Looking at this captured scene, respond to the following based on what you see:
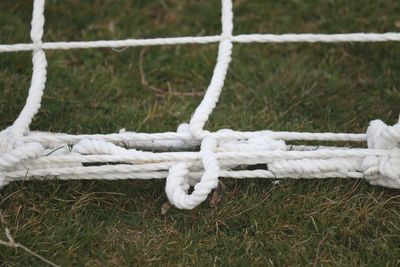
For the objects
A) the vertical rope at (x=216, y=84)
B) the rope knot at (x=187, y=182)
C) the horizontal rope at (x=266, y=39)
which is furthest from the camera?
the horizontal rope at (x=266, y=39)

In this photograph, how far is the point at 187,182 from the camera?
1.25 metres

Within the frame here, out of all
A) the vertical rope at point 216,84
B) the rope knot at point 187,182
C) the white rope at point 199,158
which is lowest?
the rope knot at point 187,182

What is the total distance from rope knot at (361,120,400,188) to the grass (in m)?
0.05

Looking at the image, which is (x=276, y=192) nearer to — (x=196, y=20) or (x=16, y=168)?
(x=16, y=168)

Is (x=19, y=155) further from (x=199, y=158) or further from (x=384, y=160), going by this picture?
(x=384, y=160)

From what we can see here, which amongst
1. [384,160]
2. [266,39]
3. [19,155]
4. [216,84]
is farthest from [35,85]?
[384,160]

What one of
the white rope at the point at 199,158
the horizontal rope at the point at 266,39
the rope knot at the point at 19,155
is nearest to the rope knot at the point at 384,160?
the white rope at the point at 199,158

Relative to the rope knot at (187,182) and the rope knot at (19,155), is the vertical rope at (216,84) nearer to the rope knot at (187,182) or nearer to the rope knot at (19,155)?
the rope knot at (187,182)

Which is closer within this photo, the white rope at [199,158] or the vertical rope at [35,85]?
the white rope at [199,158]

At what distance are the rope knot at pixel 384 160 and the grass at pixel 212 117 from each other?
5 centimetres

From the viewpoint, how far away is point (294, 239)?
122 centimetres

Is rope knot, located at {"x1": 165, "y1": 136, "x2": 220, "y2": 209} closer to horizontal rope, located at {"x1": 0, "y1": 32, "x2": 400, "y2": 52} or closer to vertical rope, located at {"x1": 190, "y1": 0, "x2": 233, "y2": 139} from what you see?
vertical rope, located at {"x1": 190, "y1": 0, "x2": 233, "y2": 139}

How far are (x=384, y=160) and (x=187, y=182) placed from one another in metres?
0.41

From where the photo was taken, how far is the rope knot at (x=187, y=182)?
1.16 metres
